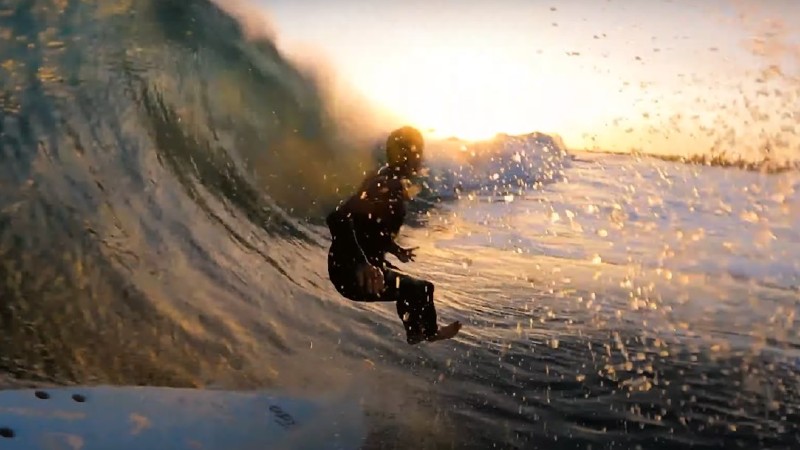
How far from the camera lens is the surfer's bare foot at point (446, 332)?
1780mm

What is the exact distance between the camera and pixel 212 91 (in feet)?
6.56

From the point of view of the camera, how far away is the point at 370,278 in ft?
5.65

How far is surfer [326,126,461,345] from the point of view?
5.43 ft

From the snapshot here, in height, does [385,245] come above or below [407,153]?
below

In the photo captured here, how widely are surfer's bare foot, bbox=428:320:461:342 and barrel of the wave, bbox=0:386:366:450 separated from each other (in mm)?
231

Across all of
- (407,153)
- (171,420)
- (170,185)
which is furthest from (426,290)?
(170,185)

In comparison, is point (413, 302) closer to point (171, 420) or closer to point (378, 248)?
point (378, 248)

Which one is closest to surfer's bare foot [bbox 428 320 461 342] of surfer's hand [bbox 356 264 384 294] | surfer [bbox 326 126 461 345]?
surfer [bbox 326 126 461 345]

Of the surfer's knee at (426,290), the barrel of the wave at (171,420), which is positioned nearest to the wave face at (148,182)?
the barrel of the wave at (171,420)

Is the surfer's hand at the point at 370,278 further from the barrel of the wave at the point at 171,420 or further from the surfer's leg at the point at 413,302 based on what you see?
the barrel of the wave at the point at 171,420

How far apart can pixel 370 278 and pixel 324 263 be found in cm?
12

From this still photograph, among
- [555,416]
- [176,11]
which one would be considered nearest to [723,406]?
[555,416]

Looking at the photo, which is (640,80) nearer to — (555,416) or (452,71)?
(452,71)

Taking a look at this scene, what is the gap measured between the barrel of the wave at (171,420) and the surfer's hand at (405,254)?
0.34 metres
